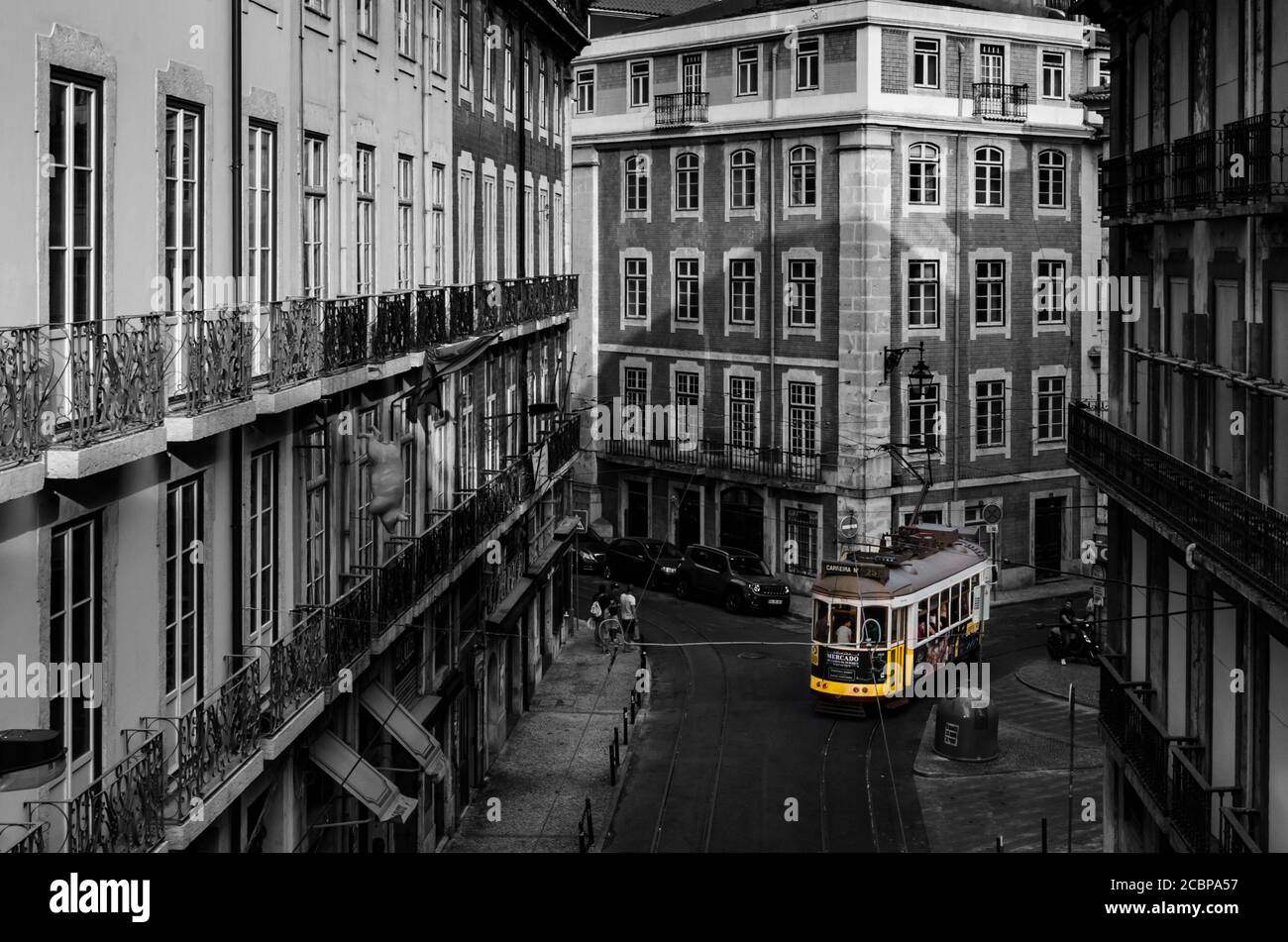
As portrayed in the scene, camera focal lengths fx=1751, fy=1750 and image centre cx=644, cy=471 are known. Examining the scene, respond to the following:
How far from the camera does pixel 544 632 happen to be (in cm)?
4109

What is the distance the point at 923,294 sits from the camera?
49594mm

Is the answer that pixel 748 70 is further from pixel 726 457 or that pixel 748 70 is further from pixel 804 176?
pixel 726 457

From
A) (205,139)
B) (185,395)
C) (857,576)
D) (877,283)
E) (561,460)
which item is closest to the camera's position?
(185,395)

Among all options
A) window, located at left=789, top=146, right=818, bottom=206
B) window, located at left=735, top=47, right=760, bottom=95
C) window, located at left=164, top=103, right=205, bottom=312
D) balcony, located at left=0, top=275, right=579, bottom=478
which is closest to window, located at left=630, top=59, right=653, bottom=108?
window, located at left=735, top=47, right=760, bottom=95

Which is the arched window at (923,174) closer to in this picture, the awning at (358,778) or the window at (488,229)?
the window at (488,229)

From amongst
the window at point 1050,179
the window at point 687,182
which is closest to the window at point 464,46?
the window at point 687,182

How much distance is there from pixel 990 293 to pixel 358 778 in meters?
34.2

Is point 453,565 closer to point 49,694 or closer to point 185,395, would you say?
point 185,395

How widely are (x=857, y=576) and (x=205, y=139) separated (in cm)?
2112

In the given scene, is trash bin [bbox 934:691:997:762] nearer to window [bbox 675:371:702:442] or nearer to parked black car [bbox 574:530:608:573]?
parked black car [bbox 574:530:608:573]

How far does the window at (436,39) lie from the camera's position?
91.5 ft

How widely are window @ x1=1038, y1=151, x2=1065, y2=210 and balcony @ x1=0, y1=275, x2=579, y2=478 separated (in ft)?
103

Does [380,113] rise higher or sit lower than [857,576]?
higher

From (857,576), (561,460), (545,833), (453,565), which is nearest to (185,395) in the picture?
(453,565)
